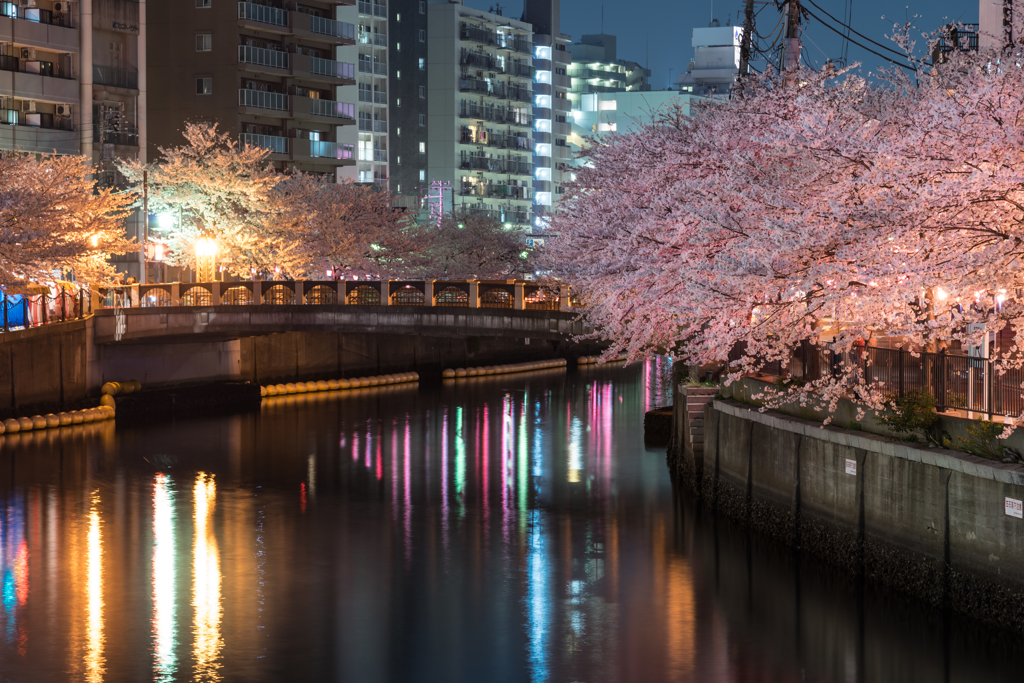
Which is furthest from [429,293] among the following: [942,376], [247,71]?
[247,71]

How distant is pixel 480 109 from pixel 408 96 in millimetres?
7835

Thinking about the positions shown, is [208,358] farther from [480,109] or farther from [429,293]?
[480,109]

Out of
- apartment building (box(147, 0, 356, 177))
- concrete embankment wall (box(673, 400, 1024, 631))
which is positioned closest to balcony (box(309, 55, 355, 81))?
apartment building (box(147, 0, 356, 177))

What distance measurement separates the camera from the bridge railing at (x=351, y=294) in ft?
158

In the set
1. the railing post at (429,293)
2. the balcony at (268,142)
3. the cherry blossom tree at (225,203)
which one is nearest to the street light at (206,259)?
the cherry blossom tree at (225,203)

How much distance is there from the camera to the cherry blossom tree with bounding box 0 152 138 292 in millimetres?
45500

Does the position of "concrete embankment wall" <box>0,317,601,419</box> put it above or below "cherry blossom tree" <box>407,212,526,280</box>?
below

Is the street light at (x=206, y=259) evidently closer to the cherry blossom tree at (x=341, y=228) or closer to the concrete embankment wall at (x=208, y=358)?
the cherry blossom tree at (x=341, y=228)

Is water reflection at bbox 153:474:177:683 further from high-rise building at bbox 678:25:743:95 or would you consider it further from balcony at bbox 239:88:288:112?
high-rise building at bbox 678:25:743:95

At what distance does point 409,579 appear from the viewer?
2780 cm

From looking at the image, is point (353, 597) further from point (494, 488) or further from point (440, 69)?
point (440, 69)

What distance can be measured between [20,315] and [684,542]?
29.2m

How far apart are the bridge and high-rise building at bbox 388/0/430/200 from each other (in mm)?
58429

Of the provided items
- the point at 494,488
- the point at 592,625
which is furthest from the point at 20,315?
the point at 592,625
